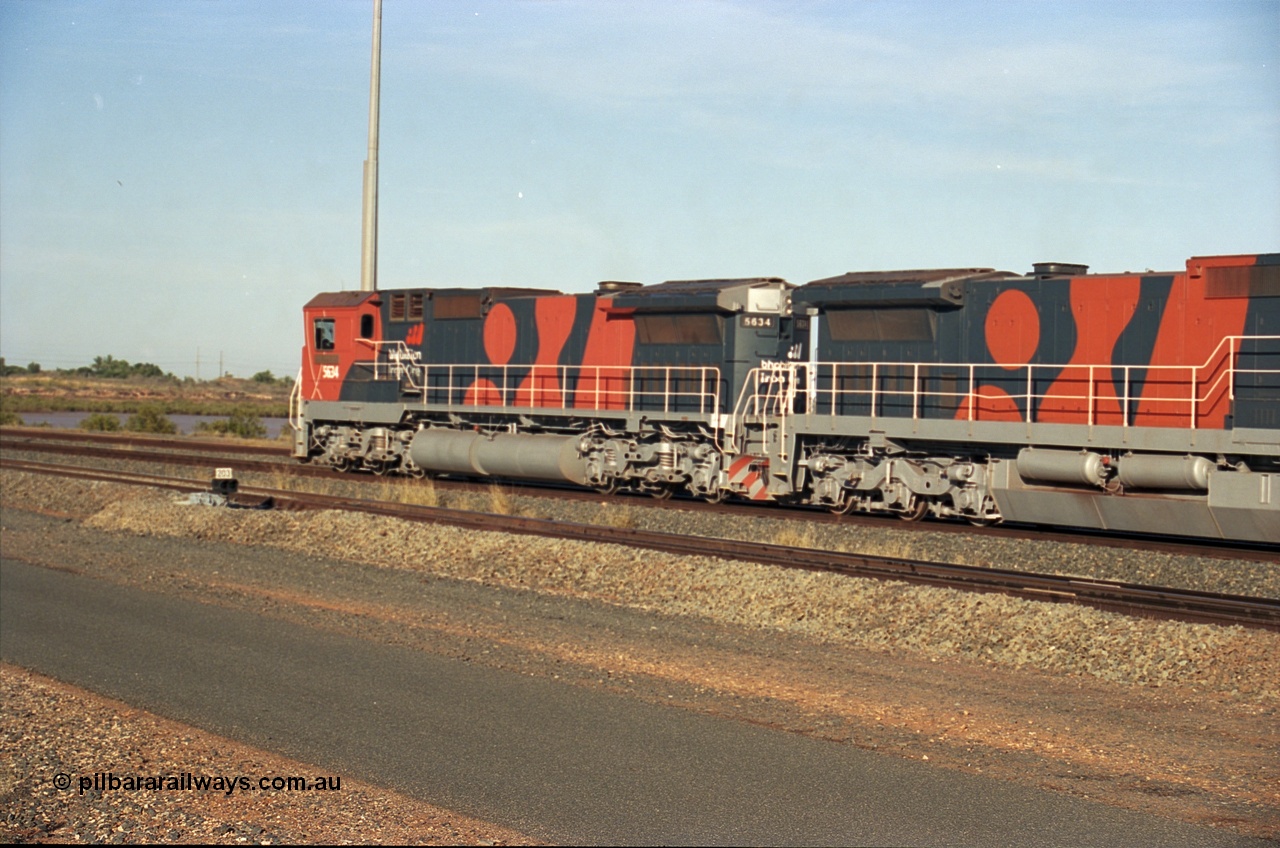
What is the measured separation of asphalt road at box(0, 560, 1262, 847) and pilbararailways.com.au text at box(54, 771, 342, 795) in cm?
24

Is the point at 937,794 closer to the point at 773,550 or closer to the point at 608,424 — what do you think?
the point at 773,550

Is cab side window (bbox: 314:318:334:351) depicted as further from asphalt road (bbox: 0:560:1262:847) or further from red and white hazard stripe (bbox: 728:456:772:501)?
asphalt road (bbox: 0:560:1262:847)

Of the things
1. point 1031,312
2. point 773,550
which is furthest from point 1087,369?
point 773,550

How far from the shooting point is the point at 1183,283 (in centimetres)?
1519

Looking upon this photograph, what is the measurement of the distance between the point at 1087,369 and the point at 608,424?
853cm

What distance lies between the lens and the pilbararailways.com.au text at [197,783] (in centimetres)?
603

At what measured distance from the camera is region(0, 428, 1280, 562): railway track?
14922mm

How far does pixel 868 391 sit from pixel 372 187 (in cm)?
1458

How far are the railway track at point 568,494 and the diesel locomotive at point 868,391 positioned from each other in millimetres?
322

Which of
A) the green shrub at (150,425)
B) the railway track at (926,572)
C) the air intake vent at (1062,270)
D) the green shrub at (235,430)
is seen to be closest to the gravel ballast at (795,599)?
the railway track at (926,572)

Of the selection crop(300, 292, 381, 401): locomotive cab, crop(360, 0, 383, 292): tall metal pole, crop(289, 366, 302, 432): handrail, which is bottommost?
crop(289, 366, 302, 432): handrail

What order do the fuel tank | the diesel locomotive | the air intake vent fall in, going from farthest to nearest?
the fuel tank
the air intake vent
the diesel locomotive

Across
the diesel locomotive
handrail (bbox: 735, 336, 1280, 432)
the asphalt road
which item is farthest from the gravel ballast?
the asphalt road

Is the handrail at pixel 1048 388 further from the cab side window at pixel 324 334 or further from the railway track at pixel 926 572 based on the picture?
the cab side window at pixel 324 334
